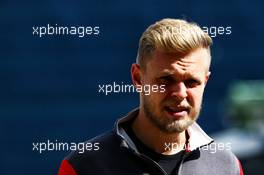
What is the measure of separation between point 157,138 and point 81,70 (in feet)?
16.4

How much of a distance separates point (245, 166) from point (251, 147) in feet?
0.68

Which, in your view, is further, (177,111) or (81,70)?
(81,70)

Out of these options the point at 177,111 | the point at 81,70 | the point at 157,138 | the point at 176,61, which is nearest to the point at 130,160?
the point at 157,138

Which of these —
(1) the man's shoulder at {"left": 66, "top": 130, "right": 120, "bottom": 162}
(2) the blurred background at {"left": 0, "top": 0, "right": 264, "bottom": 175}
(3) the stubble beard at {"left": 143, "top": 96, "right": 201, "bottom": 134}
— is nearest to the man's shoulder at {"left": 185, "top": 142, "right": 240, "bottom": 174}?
(3) the stubble beard at {"left": 143, "top": 96, "right": 201, "bottom": 134}

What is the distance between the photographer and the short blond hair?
2439 mm

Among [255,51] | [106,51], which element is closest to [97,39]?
[106,51]

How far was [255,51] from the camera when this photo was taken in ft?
24.6

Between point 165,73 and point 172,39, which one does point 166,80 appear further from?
point 172,39

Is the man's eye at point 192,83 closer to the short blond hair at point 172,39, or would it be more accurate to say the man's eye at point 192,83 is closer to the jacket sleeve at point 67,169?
the short blond hair at point 172,39

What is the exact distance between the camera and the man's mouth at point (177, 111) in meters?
2.42

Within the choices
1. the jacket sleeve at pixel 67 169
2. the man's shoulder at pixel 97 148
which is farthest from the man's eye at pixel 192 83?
the jacket sleeve at pixel 67 169

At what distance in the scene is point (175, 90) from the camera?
245 centimetres

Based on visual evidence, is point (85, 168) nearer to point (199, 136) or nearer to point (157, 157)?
point (157, 157)

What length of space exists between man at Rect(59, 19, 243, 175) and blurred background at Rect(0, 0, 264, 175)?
4727 mm
